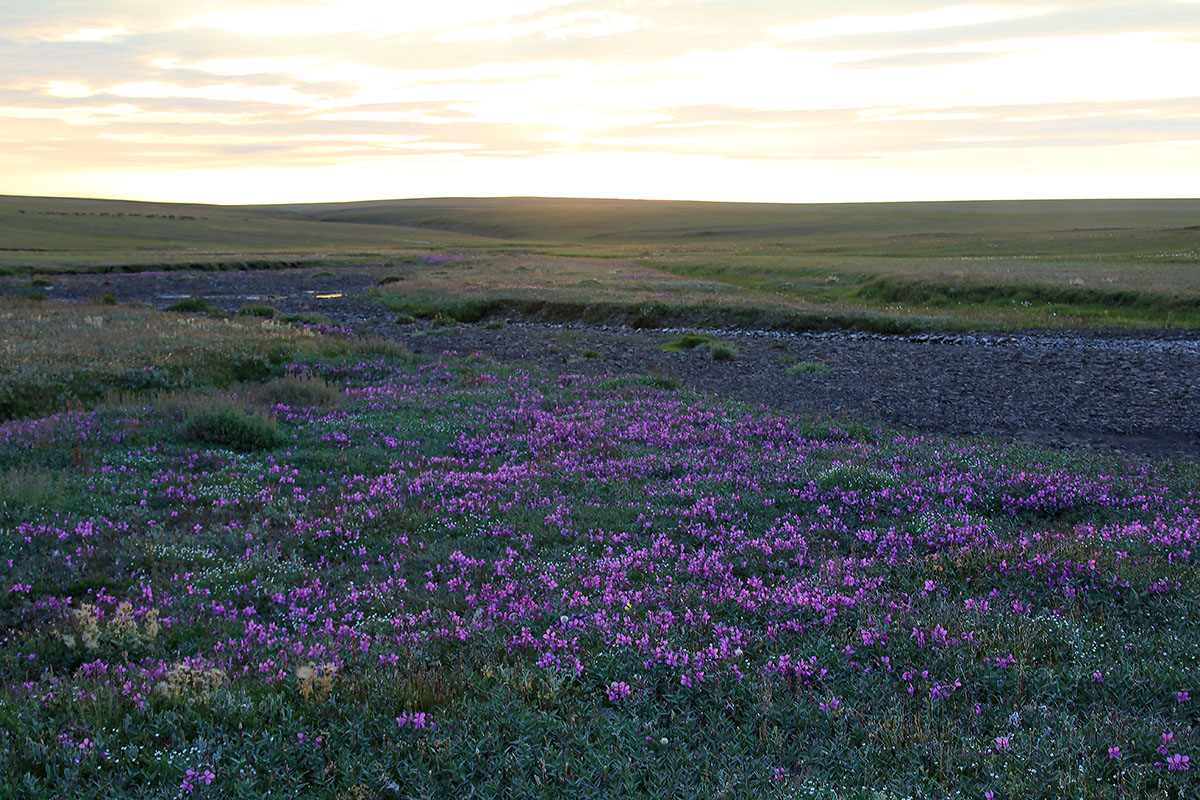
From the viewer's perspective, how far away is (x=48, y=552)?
7.93 m

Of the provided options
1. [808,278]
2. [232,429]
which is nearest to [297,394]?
[232,429]

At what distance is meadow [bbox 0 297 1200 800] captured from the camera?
4.45 m

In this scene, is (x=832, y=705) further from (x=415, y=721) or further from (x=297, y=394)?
(x=297, y=394)

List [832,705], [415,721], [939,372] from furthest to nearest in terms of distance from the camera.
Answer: [939,372] → [832,705] → [415,721]

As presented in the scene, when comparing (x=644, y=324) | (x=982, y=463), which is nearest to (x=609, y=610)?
(x=982, y=463)

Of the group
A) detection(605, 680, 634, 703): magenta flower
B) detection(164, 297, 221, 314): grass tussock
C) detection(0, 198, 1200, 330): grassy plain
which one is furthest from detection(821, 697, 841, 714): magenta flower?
detection(164, 297, 221, 314): grass tussock

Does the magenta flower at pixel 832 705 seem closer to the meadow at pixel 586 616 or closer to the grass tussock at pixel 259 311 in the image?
the meadow at pixel 586 616

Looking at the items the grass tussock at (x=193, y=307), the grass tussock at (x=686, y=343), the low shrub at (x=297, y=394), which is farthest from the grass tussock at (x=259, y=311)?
the low shrub at (x=297, y=394)

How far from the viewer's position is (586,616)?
249 inches

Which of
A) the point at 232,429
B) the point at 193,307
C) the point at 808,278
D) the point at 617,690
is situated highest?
the point at 808,278

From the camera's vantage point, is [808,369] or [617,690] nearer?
[617,690]

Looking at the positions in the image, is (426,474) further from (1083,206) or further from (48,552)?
(1083,206)

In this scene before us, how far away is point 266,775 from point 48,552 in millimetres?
5129

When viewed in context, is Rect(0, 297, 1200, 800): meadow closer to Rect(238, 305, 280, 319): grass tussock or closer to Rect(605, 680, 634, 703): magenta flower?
Rect(605, 680, 634, 703): magenta flower
